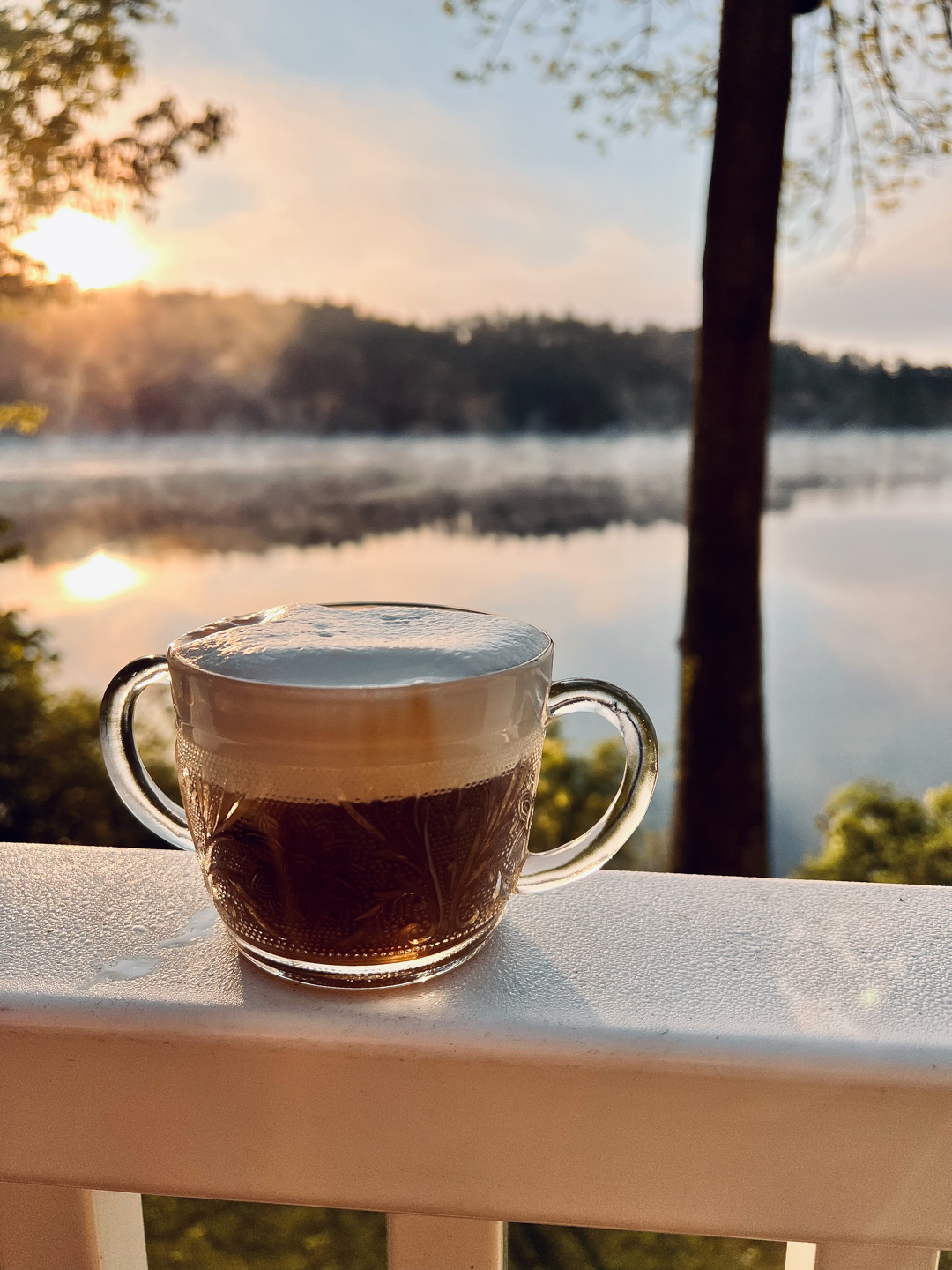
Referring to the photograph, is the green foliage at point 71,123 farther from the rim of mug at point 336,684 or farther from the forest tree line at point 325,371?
the rim of mug at point 336,684

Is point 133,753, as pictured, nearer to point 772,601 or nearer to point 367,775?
point 367,775

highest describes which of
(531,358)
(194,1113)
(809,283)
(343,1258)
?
(809,283)

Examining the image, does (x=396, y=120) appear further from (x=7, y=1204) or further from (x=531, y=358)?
(x=7, y=1204)

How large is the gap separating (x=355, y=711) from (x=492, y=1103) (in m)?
0.20

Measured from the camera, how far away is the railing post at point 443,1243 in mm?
441

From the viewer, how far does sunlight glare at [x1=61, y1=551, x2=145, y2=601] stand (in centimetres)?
313

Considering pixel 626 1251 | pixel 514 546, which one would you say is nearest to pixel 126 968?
pixel 626 1251

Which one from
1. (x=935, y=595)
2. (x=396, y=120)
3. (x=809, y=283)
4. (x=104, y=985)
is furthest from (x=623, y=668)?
(x=104, y=985)

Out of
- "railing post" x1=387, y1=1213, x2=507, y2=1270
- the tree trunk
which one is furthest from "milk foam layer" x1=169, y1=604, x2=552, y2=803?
the tree trunk

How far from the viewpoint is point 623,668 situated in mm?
3232

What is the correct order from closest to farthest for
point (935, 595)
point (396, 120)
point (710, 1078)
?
point (710, 1078), point (396, 120), point (935, 595)

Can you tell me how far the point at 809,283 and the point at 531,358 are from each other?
926mm

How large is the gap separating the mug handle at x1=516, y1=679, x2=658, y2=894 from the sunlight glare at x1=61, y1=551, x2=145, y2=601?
2991 mm

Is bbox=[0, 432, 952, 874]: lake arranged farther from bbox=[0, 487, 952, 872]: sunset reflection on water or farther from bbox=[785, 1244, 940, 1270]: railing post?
bbox=[785, 1244, 940, 1270]: railing post
